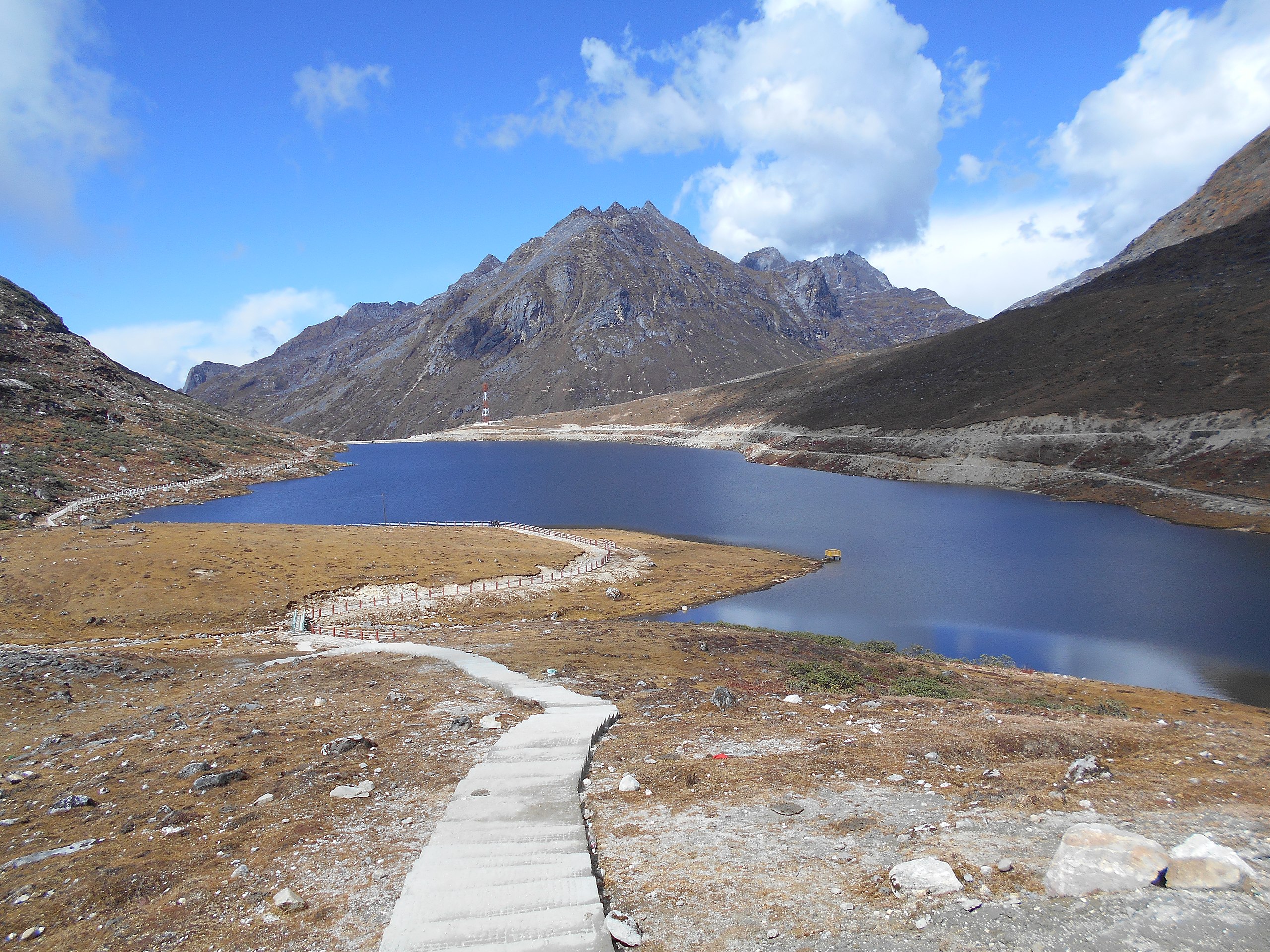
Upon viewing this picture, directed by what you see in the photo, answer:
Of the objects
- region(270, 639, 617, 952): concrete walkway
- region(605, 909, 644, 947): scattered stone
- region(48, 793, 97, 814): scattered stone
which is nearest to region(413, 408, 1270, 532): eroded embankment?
region(270, 639, 617, 952): concrete walkway

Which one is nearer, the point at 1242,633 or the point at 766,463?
the point at 1242,633

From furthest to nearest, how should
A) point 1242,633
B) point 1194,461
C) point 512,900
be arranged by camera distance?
point 1194,461 → point 1242,633 → point 512,900

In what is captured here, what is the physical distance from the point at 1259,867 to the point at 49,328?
190 metres

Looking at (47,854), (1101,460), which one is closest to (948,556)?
(1101,460)

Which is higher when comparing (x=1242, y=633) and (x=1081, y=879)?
(x=1081, y=879)

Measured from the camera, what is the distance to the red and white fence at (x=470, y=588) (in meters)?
38.7

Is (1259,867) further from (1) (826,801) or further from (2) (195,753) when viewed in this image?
(2) (195,753)

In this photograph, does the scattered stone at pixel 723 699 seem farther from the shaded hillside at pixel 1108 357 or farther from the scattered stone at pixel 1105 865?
the shaded hillside at pixel 1108 357

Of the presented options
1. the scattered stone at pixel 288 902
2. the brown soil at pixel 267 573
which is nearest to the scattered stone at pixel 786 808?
the scattered stone at pixel 288 902

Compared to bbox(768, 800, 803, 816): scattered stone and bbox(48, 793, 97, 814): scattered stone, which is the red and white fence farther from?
bbox(768, 800, 803, 816): scattered stone

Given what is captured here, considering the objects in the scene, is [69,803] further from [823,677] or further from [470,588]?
[470,588]

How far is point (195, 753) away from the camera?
14.0 meters

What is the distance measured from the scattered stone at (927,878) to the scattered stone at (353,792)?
31.3 ft

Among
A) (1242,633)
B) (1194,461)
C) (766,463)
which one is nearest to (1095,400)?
(1194,461)
